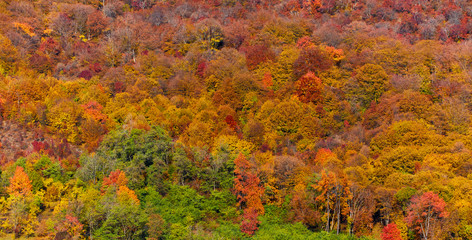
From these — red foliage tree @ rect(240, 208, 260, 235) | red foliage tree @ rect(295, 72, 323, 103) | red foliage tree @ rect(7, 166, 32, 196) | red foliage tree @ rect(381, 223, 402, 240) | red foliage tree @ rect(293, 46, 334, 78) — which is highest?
red foliage tree @ rect(293, 46, 334, 78)

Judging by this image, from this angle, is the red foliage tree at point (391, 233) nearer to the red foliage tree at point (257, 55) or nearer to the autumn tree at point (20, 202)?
the autumn tree at point (20, 202)

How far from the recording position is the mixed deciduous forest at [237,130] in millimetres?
54375

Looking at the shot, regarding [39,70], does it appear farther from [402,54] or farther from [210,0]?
[402,54]

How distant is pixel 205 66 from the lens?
93.1 m

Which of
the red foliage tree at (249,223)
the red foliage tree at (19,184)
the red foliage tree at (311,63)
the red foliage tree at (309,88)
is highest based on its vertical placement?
the red foliage tree at (311,63)

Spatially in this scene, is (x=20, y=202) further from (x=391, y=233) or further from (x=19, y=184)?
(x=391, y=233)

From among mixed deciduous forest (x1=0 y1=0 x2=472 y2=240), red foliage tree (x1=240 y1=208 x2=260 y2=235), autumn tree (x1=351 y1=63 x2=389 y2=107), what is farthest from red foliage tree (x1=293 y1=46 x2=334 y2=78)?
red foliage tree (x1=240 y1=208 x2=260 y2=235)

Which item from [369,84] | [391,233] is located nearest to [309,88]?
[369,84]

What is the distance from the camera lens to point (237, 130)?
242ft

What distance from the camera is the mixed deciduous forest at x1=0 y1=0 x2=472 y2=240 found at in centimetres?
5438

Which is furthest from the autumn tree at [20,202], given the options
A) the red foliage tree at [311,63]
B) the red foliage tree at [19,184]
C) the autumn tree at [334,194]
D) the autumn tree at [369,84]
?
the autumn tree at [369,84]

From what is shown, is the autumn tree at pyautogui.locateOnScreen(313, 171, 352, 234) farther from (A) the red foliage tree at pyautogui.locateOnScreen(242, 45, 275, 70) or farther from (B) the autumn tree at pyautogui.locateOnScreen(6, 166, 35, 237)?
(A) the red foliage tree at pyautogui.locateOnScreen(242, 45, 275, 70)

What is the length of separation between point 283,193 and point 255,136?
13.3 m

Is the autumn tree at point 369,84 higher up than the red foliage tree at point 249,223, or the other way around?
the autumn tree at point 369,84
